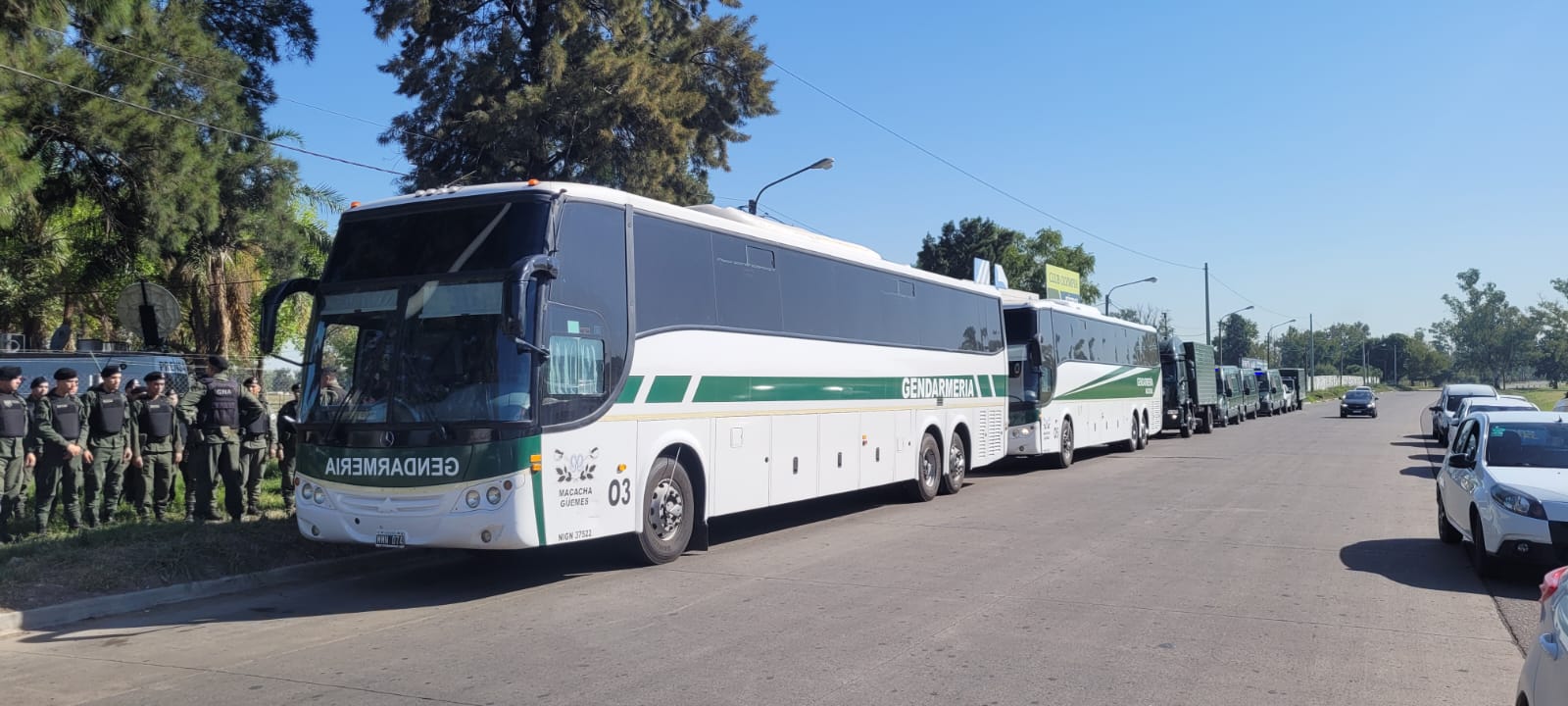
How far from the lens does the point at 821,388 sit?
1398 centimetres

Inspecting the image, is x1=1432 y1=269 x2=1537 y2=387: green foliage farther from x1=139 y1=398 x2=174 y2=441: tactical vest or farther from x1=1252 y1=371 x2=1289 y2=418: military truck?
A: x1=139 y1=398 x2=174 y2=441: tactical vest

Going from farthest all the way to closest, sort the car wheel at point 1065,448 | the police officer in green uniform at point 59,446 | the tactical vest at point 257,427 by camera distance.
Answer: the car wheel at point 1065,448 → the tactical vest at point 257,427 → the police officer in green uniform at point 59,446

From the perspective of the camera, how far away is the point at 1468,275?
141375mm

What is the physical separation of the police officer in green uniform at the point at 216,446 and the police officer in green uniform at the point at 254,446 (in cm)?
14

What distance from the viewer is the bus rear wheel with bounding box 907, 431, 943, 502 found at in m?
16.8

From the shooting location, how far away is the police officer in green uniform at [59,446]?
11664mm

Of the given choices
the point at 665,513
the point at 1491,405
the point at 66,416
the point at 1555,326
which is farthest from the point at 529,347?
the point at 1555,326

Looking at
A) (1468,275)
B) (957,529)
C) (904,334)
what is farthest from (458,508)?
(1468,275)

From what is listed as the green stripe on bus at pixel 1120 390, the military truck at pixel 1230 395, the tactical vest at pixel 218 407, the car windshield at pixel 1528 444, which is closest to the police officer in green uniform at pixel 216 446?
the tactical vest at pixel 218 407

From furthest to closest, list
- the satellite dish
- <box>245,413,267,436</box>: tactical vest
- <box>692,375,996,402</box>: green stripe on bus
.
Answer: the satellite dish → <box>245,413,267,436</box>: tactical vest → <box>692,375,996,402</box>: green stripe on bus

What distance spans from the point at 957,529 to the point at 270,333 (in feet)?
25.4

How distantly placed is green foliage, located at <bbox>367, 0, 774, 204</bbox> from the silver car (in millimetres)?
23436

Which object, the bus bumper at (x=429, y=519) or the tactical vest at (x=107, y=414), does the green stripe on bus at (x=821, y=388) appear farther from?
the tactical vest at (x=107, y=414)

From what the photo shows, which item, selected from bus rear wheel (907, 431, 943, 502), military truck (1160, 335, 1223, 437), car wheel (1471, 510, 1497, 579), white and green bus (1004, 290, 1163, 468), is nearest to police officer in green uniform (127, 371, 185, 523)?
bus rear wheel (907, 431, 943, 502)
